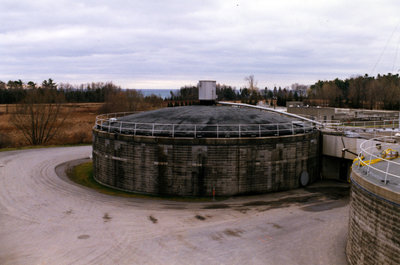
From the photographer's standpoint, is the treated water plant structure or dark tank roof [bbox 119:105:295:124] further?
dark tank roof [bbox 119:105:295:124]

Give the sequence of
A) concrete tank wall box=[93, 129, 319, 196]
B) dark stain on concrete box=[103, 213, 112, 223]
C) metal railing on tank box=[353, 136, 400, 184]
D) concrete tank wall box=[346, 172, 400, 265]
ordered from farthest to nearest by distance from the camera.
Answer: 1. concrete tank wall box=[93, 129, 319, 196]
2. dark stain on concrete box=[103, 213, 112, 223]
3. metal railing on tank box=[353, 136, 400, 184]
4. concrete tank wall box=[346, 172, 400, 265]

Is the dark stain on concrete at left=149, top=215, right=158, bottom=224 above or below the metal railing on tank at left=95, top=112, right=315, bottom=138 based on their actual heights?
below

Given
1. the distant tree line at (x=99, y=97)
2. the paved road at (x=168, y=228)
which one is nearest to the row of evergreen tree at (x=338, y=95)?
the distant tree line at (x=99, y=97)

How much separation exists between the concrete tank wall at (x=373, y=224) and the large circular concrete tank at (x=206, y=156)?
11.0 m

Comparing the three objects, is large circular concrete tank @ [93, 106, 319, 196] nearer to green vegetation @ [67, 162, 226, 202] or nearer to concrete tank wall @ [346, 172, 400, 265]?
green vegetation @ [67, 162, 226, 202]

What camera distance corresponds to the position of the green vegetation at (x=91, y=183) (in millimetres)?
25297

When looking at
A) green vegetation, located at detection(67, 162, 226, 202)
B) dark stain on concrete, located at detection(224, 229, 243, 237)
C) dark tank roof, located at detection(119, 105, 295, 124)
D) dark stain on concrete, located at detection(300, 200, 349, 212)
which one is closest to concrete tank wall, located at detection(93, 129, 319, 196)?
green vegetation, located at detection(67, 162, 226, 202)

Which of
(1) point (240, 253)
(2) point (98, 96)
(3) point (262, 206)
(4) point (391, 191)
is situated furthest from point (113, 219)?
(2) point (98, 96)

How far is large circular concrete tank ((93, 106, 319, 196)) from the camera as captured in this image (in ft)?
83.5

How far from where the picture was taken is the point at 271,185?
26484 mm

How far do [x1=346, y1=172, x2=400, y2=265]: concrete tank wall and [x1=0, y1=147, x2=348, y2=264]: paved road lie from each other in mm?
2077

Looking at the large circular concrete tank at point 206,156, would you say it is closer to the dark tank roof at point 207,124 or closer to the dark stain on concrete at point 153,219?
the dark tank roof at point 207,124

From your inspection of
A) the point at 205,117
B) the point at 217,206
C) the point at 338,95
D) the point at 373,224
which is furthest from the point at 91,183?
the point at 338,95

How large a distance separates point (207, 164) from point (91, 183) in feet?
39.1
